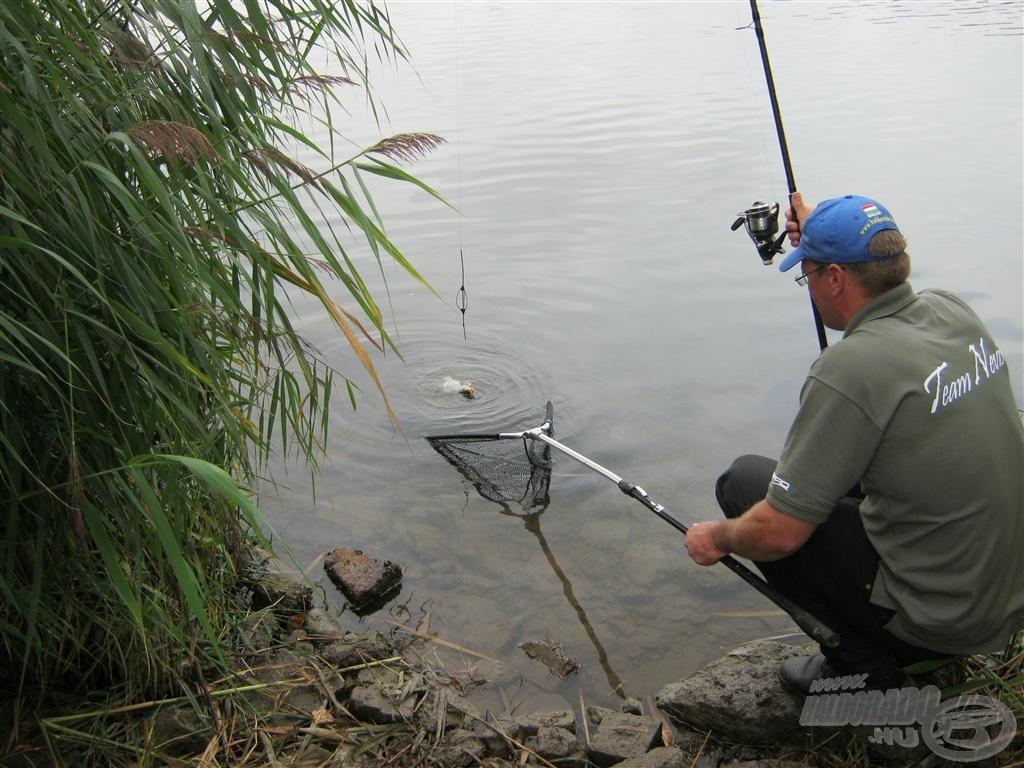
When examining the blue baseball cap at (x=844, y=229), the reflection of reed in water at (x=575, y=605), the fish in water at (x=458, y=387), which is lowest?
the reflection of reed in water at (x=575, y=605)

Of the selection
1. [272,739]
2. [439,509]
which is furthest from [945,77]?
[272,739]

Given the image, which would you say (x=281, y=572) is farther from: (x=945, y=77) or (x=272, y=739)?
(x=945, y=77)

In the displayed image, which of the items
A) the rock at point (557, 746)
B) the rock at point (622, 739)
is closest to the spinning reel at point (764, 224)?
the rock at point (622, 739)

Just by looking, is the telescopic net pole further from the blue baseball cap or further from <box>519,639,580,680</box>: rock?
the blue baseball cap

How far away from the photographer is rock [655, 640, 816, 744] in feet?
10.1

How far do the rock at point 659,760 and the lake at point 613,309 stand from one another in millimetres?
740

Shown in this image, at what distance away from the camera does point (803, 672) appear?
10.2 ft

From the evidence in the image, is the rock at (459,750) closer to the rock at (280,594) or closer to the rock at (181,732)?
the rock at (181,732)

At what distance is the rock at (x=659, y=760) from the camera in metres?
2.89

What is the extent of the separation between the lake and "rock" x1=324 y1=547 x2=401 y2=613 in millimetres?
67

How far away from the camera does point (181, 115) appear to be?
265cm

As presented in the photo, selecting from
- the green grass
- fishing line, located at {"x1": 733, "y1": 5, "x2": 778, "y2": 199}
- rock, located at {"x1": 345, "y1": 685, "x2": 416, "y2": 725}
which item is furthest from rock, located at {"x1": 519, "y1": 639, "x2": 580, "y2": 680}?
fishing line, located at {"x1": 733, "y1": 5, "x2": 778, "y2": 199}

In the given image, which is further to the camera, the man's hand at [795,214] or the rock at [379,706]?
the man's hand at [795,214]

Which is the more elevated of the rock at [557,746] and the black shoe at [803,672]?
the black shoe at [803,672]
